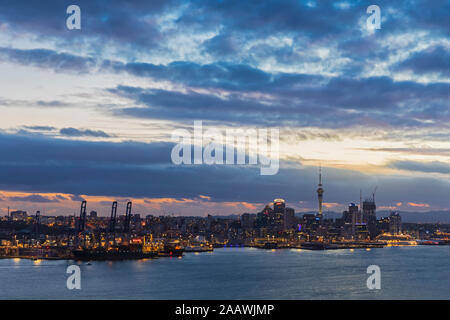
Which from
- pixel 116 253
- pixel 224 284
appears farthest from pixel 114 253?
pixel 224 284

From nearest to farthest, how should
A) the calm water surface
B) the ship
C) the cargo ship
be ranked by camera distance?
the calm water surface → the ship → the cargo ship

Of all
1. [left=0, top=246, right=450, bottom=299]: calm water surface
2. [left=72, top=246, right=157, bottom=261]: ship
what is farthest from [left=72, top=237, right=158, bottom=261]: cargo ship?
[left=0, top=246, right=450, bottom=299]: calm water surface

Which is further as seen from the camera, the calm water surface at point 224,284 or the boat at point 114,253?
the boat at point 114,253

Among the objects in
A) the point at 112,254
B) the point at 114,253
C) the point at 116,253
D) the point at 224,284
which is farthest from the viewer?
the point at 116,253

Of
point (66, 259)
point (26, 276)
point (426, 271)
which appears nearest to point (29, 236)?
point (66, 259)

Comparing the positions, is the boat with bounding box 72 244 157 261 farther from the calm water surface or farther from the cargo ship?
the calm water surface

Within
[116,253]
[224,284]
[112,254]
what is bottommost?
[112,254]

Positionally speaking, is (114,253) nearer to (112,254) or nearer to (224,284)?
(112,254)

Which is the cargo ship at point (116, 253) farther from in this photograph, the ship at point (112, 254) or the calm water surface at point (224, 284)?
the calm water surface at point (224, 284)

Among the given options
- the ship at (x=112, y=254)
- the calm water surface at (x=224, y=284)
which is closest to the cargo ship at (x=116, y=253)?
the ship at (x=112, y=254)

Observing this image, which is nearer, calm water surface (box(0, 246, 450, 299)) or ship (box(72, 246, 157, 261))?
calm water surface (box(0, 246, 450, 299))

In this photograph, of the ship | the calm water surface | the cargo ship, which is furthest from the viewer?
the cargo ship

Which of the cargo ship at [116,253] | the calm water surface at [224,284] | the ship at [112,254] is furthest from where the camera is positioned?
the cargo ship at [116,253]
